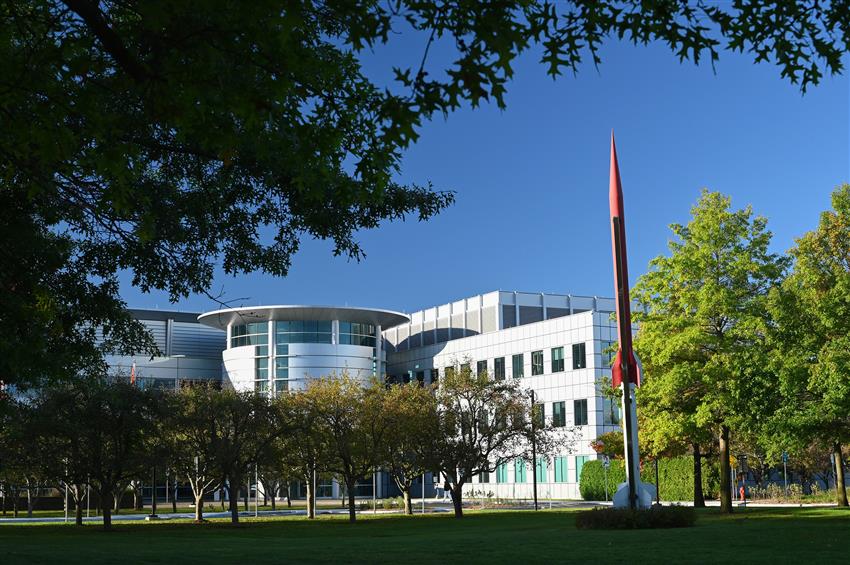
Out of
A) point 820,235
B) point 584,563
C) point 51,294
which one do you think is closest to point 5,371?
point 51,294

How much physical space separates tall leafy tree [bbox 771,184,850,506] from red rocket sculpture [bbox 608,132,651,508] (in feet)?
15.9

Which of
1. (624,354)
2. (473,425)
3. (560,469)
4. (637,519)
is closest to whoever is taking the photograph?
(637,519)

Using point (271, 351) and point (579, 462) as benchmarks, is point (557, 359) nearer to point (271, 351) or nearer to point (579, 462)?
point (579, 462)

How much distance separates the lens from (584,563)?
60.7 feet

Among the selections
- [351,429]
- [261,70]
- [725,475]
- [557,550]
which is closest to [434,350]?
[351,429]

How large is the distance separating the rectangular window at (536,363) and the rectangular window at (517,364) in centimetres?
140

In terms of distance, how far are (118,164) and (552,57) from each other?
150 inches

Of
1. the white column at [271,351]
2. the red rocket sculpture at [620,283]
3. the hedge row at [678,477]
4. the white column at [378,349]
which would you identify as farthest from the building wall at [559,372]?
the red rocket sculpture at [620,283]

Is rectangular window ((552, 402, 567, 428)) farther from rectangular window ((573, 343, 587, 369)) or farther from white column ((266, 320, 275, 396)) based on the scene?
white column ((266, 320, 275, 396))

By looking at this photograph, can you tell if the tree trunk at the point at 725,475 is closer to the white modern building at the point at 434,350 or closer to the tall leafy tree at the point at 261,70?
the white modern building at the point at 434,350

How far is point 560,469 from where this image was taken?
82188 mm

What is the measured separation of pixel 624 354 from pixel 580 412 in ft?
153

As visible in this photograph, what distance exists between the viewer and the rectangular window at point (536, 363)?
85562mm

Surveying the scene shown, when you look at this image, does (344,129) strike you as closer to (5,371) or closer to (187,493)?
(5,371)
